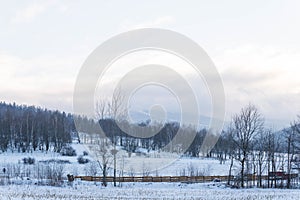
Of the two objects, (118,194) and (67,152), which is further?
(67,152)

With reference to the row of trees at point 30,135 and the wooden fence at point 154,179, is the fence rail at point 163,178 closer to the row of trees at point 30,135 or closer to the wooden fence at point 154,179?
the wooden fence at point 154,179

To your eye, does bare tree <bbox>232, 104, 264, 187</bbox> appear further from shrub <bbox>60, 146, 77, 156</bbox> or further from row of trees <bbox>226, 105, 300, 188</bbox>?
shrub <bbox>60, 146, 77, 156</bbox>

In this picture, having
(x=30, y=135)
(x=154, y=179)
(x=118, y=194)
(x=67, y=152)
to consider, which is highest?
(x=30, y=135)

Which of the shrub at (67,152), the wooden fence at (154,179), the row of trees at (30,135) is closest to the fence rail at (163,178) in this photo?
the wooden fence at (154,179)

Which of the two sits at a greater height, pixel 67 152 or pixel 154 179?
pixel 154 179

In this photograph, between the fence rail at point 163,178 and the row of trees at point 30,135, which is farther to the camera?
the row of trees at point 30,135

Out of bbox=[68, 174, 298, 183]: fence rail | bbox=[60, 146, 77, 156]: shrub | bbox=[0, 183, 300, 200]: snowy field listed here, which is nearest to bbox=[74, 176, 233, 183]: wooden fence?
bbox=[68, 174, 298, 183]: fence rail

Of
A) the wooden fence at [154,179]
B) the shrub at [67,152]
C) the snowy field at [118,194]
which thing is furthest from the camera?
the shrub at [67,152]

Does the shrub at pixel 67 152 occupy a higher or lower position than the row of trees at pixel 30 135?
lower

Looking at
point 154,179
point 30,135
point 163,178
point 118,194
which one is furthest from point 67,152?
point 118,194

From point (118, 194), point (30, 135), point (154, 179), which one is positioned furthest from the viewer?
point (30, 135)

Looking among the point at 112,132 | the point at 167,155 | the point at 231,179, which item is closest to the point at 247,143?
the point at 231,179

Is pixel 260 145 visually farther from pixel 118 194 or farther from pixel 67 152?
pixel 67 152

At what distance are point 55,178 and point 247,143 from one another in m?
18.9
